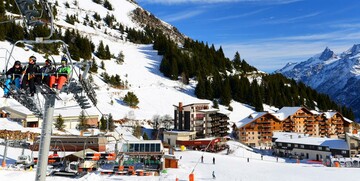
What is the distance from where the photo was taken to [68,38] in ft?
319

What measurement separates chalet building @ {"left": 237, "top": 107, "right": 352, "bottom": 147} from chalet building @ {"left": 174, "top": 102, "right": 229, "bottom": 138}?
7682 mm

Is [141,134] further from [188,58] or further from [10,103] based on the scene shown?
[188,58]

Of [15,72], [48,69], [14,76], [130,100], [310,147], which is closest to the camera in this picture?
[48,69]

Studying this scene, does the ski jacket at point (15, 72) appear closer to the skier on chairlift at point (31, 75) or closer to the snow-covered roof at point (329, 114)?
the skier on chairlift at point (31, 75)

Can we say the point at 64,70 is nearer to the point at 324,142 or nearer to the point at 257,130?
the point at 324,142

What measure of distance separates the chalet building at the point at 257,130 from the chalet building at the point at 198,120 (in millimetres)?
6974

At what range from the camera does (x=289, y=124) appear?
3526 inches

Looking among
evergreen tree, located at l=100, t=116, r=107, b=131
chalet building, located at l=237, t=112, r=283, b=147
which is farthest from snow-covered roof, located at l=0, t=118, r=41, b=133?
chalet building, located at l=237, t=112, r=283, b=147

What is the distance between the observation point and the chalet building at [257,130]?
252 ft

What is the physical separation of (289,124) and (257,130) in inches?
618

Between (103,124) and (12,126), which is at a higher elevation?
(103,124)

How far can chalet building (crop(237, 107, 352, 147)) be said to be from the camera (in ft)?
255

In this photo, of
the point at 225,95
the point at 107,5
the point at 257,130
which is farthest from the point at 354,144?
the point at 107,5

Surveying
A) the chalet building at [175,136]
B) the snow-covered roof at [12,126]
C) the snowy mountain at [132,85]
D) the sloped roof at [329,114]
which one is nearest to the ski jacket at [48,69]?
the snowy mountain at [132,85]
